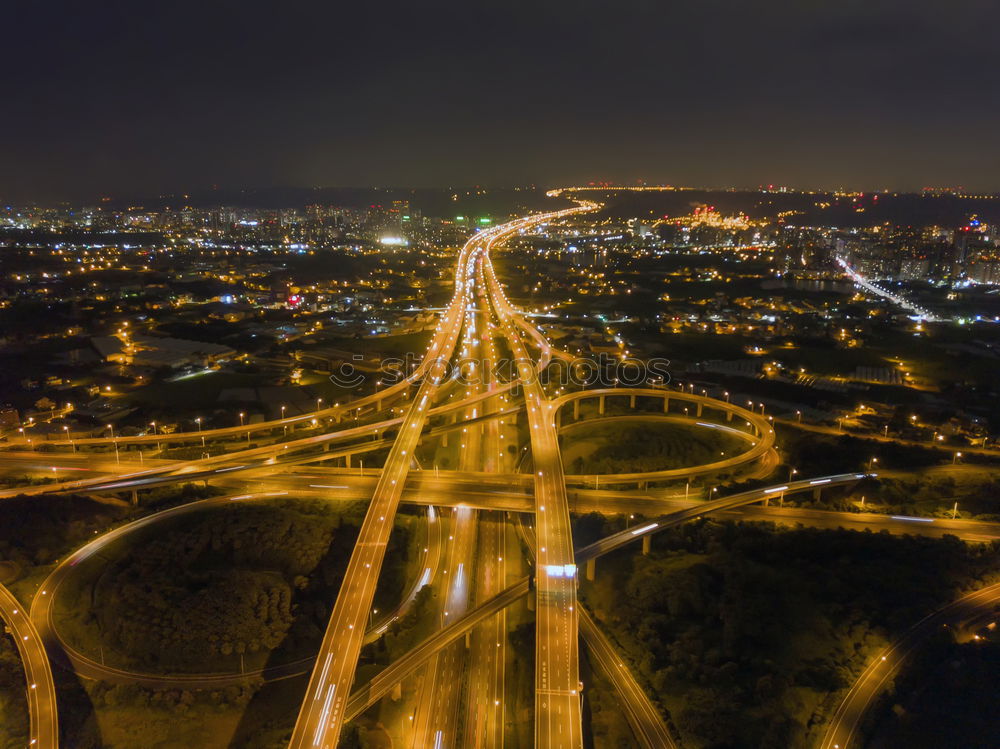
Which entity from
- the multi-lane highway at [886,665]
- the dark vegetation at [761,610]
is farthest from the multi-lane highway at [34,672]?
the multi-lane highway at [886,665]

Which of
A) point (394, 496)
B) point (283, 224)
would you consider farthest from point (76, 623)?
point (283, 224)

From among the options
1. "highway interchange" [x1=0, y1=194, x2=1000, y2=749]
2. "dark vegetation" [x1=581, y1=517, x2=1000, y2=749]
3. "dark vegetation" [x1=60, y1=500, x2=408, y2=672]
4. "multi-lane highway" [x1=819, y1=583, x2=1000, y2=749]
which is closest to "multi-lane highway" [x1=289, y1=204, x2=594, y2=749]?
"highway interchange" [x1=0, y1=194, x2=1000, y2=749]

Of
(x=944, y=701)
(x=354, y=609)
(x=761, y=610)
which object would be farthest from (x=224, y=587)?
(x=944, y=701)
